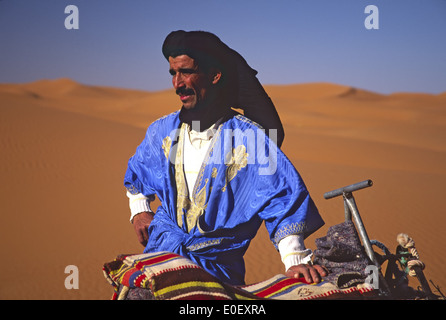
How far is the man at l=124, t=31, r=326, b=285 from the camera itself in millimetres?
3531

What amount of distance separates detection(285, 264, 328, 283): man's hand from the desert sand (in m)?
4.93

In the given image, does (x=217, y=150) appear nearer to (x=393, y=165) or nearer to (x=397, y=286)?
(x=397, y=286)

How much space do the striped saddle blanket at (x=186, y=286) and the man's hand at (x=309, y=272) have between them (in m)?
0.05

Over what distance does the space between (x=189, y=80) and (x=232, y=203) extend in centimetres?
96

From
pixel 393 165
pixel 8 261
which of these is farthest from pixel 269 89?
pixel 8 261

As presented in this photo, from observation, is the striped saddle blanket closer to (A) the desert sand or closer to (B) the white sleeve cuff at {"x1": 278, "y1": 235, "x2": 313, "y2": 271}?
(B) the white sleeve cuff at {"x1": 278, "y1": 235, "x2": 313, "y2": 271}

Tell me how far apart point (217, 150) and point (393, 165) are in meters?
17.2

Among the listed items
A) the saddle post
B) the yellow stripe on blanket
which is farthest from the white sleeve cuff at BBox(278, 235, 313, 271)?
the yellow stripe on blanket

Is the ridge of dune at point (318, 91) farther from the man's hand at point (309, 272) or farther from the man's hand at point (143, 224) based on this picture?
the man's hand at point (309, 272)

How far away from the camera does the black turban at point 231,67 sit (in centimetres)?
364
